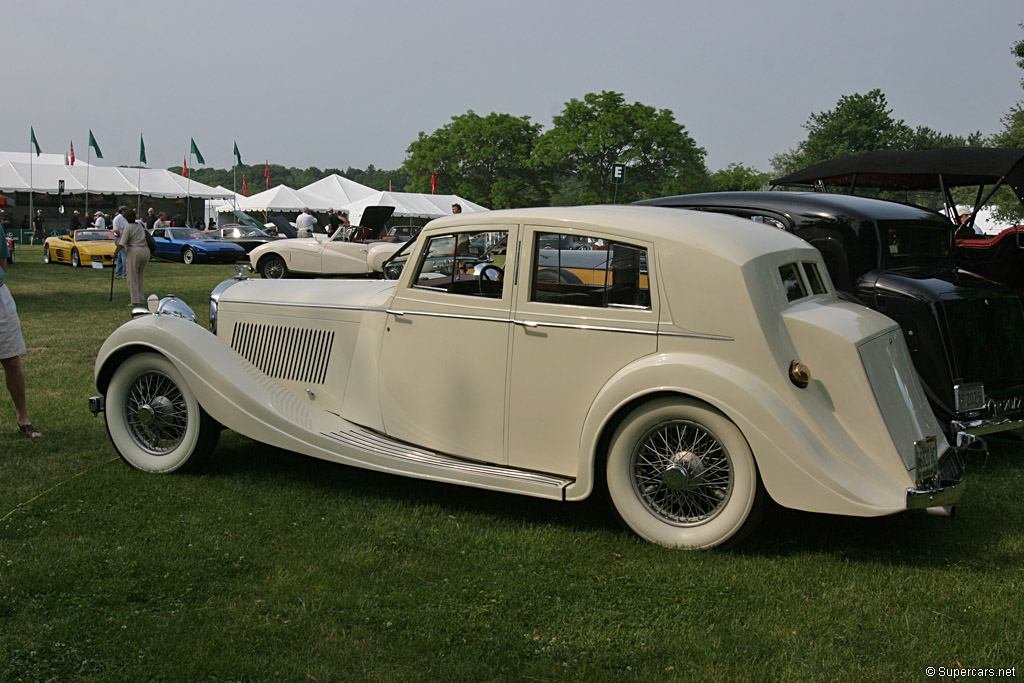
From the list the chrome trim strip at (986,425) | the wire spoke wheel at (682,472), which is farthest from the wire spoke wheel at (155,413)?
the chrome trim strip at (986,425)

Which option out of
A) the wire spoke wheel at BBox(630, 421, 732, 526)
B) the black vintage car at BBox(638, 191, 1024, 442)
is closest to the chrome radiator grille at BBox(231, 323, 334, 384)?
the wire spoke wheel at BBox(630, 421, 732, 526)

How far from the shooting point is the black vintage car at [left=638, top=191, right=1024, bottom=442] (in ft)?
19.2

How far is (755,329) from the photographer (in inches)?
161

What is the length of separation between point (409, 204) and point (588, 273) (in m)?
40.4

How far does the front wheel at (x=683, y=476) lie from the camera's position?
4.12m

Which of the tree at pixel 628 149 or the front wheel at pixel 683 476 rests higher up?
the tree at pixel 628 149

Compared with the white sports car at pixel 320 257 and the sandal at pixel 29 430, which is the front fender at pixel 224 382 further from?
the white sports car at pixel 320 257

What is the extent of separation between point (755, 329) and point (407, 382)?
2.09 metres

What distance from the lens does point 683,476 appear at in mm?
4199

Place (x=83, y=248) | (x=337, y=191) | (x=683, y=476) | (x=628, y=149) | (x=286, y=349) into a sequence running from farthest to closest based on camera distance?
(x=628, y=149)
(x=337, y=191)
(x=83, y=248)
(x=286, y=349)
(x=683, y=476)

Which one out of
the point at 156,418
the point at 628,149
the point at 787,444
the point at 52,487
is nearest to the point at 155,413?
the point at 156,418

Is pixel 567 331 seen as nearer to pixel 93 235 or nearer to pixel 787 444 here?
pixel 787 444

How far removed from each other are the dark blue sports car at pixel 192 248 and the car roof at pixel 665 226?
24665 millimetres

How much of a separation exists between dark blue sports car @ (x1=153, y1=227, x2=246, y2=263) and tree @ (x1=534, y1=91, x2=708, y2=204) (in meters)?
A: 45.6
